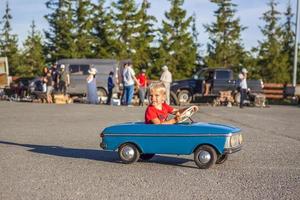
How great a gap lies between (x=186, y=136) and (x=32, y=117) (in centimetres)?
1093

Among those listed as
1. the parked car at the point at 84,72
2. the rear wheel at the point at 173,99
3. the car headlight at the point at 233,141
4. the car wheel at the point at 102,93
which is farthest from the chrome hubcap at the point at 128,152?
the parked car at the point at 84,72

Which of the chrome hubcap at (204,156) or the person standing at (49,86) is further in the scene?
the person standing at (49,86)

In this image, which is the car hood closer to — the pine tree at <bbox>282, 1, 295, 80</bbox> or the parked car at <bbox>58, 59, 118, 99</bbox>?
the parked car at <bbox>58, 59, 118, 99</bbox>

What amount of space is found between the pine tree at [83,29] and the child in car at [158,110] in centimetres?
4301

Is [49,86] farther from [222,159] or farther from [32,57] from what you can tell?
[32,57]

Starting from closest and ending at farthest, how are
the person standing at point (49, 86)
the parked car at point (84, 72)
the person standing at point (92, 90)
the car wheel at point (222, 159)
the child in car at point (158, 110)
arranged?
the car wheel at point (222, 159) < the child in car at point (158, 110) < the person standing at point (92, 90) < the person standing at point (49, 86) < the parked car at point (84, 72)

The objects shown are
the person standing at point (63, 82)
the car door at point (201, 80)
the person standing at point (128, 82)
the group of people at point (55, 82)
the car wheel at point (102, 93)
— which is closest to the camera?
the person standing at point (128, 82)

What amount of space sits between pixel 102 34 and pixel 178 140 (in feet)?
144

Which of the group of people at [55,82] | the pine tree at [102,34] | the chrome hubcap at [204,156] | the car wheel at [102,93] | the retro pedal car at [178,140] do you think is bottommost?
the chrome hubcap at [204,156]

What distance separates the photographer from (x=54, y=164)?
8.70m

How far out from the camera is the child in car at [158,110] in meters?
8.78

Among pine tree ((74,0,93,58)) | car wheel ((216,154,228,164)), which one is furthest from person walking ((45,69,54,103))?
pine tree ((74,0,93,58))

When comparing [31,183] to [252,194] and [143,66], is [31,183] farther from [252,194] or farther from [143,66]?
[143,66]

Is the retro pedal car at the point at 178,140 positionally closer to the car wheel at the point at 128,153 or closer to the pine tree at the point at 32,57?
the car wheel at the point at 128,153
